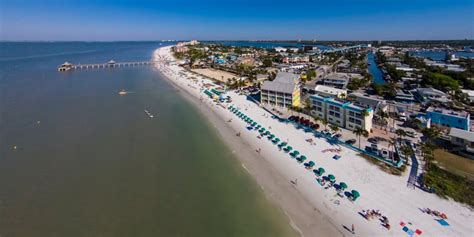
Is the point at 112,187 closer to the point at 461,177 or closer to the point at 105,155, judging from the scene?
the point at 105,155

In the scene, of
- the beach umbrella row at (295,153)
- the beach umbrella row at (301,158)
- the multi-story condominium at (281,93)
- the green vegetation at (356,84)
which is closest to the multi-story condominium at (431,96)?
the green vegetation at (356,84)

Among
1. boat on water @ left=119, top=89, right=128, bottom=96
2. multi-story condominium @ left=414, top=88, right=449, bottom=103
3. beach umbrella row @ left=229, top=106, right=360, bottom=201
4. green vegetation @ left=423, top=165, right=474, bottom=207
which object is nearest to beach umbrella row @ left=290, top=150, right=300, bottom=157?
beach umbrella row @ left=229, top=106, right=360, bottom=201

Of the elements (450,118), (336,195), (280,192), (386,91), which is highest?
(386,91)

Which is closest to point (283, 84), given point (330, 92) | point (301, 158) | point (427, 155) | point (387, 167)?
point (330, 92)

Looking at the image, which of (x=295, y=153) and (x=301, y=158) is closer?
(x=301, y=158)

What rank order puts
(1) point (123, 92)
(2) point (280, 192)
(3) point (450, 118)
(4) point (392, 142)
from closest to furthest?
(2) point (280, 192) < (4) point (392, 142) < (3) point (450, 118) < (1) point (123, 92)

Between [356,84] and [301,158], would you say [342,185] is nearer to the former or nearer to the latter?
[301,158]
